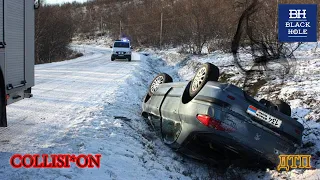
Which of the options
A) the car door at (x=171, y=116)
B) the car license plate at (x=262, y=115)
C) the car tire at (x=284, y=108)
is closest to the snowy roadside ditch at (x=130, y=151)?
the car door at (x=171, y=116)

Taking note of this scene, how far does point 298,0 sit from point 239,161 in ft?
35.9

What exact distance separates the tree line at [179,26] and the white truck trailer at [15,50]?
4881mm

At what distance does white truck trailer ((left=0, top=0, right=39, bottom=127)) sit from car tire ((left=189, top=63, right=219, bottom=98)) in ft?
9.20

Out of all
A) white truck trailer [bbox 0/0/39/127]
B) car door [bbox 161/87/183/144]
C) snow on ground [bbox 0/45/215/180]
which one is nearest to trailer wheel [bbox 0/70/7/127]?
white truck trailer [bbox 0/0/39/127]

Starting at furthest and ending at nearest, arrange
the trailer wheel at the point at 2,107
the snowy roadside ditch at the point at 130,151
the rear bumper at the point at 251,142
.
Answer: the trailer wheel at the point at 2,107, the snowy roadside ditch at the point at 130,151, the rear bumper at the point at 251,142

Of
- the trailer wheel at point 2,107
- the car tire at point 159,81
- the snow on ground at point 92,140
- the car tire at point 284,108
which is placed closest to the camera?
the snow on ground at point 92,140

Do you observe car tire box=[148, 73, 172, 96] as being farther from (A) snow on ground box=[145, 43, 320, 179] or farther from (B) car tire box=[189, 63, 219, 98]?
(A) snow on ground box=[145, 43, 320, 179]

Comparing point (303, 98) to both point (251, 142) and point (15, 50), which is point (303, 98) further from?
point (15, 50)

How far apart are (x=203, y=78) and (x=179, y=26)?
39609mm

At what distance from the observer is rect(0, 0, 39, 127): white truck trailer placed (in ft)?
16.6

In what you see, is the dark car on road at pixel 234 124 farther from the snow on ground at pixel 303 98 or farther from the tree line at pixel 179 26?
the tree line at pixel 179 26

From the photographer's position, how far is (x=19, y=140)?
5.39m

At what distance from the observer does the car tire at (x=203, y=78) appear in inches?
200

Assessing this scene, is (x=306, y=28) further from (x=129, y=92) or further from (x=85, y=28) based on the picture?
(x=85, y=28)
